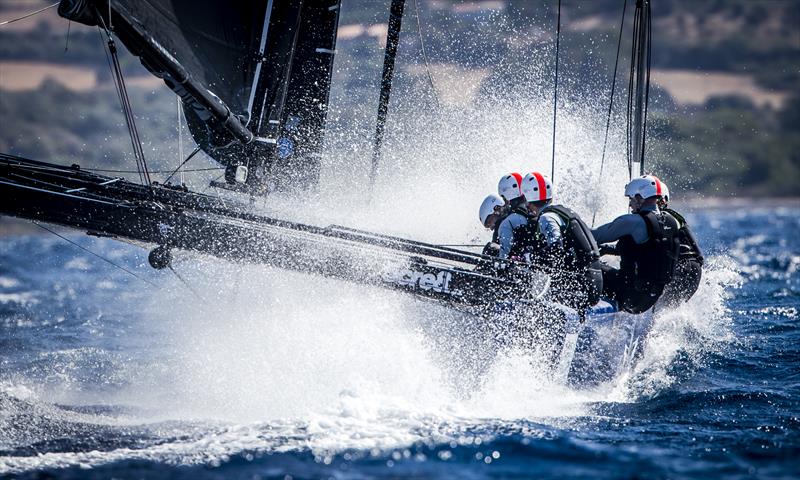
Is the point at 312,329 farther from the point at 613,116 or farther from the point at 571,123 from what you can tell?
the point at 613,116

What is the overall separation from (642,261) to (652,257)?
0.09 m

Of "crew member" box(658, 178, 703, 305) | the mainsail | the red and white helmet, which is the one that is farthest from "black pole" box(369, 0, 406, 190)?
"crew member" box(658, 178, 703, 305)

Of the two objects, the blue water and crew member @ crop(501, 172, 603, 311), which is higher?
crew member @ crop(501, 172, 603, 311)

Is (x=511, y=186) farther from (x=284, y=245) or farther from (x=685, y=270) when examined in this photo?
(x=685, y=270)

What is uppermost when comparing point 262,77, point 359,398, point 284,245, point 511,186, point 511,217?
point 262,77

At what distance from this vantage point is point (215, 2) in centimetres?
830

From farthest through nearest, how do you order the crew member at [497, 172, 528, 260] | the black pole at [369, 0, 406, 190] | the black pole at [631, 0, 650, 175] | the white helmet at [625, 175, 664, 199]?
the black pole at [631, 0, 650, 175] → the black pole at [369, 0, 406, 190] → the white helmet at [625, 175, 664, 199] → the crew member at [497, 172, 528, 260]

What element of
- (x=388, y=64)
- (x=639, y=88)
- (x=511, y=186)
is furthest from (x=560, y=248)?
(x=639, y=88)

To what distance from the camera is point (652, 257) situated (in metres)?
7.53

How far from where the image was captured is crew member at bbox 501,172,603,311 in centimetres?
686

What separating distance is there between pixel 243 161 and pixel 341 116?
438 centimetres

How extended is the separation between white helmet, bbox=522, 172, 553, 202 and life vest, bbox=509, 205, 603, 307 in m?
0.13

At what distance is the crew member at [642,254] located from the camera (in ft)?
24.7

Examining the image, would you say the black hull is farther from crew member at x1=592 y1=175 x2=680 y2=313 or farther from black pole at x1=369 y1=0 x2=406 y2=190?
black pole at x1=369 y1=0 x2=406 y2=190
